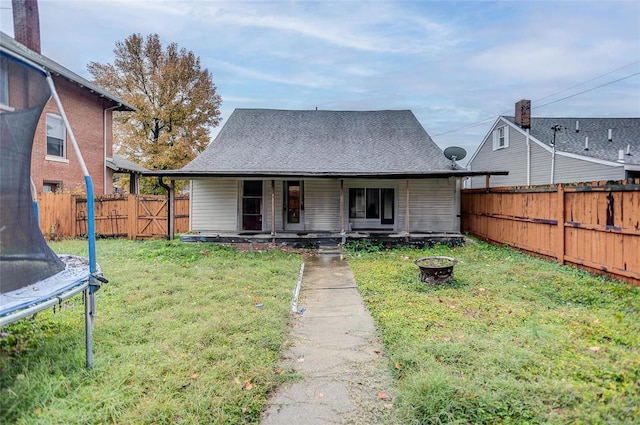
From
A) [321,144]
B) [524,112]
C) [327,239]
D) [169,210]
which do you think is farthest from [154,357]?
[524,112]

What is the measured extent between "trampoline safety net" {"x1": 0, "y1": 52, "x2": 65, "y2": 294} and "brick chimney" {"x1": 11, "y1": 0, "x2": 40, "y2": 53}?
1173cm

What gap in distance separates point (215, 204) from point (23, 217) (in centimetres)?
950

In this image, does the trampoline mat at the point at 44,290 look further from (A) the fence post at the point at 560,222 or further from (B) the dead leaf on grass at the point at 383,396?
(A) the fence post at the point at 560,222

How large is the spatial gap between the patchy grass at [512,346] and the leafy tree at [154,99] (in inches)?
836

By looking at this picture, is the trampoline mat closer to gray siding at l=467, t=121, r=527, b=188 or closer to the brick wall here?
the brick wall

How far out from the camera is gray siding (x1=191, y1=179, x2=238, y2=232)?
1258 cm

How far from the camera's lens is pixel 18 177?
3109 mm

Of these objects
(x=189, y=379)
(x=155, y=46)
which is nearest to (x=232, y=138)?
(x=189, y=379)

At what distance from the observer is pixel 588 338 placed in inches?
149

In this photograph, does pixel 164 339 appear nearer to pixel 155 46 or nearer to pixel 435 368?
pixel 435 368

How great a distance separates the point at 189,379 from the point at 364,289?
3806 mm

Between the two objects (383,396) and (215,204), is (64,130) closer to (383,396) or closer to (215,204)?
(215,204)

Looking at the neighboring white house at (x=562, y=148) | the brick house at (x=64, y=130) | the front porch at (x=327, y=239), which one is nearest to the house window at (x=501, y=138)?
the neighboring white house at (x=562, y=148)

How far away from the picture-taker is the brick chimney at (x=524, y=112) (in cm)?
1653
